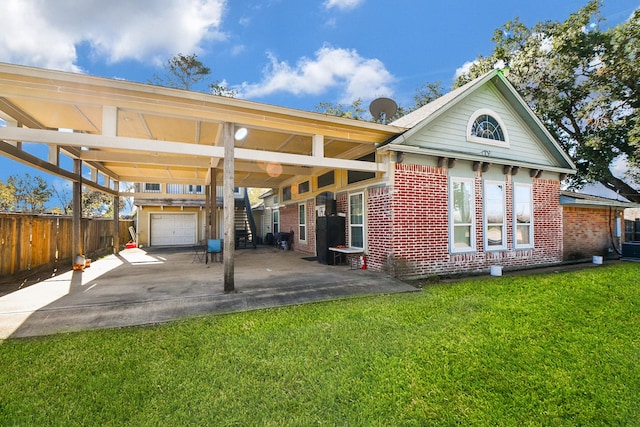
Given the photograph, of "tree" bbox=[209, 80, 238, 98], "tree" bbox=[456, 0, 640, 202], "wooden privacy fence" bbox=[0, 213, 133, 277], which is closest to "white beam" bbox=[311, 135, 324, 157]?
"wooden privacy fence" bbox=[0, 213, 133, 277]

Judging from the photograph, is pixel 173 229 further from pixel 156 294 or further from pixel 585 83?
pixel 585 83

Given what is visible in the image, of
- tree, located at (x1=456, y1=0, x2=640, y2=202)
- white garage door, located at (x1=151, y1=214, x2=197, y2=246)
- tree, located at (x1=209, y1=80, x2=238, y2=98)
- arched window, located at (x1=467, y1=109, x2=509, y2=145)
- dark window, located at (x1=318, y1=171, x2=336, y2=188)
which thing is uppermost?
tree, located at (x1=209, y1=80, x2=238, y2=98)

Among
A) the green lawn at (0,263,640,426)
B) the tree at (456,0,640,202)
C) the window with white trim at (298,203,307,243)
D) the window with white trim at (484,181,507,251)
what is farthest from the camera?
the tree at (456,0,640,202)

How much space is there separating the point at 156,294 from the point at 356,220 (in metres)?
5.68

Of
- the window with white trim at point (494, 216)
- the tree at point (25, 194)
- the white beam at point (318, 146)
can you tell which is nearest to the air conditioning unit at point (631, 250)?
the window with white trim at point (494, 216)

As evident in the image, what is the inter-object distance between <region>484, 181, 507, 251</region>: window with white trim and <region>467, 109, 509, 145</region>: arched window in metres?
1.41

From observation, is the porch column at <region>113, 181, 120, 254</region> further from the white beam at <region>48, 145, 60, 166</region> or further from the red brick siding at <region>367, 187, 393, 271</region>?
the red brick siding at <region>367, 187, 393, 271</region>

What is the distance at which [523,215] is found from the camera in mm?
8906

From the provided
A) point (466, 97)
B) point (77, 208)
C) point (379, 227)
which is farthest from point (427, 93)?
point (77, 208)

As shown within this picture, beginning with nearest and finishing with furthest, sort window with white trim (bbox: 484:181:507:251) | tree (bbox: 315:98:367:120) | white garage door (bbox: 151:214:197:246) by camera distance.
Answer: window with white trim (bbox: 484:181:507:251) < white garage door (bbox: 151:214:197:246) < tree (bbox: 315:98:367:120)

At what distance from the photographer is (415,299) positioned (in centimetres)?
538

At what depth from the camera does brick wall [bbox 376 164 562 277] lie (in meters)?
7.01

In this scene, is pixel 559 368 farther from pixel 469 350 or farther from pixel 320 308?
pixel 320 308

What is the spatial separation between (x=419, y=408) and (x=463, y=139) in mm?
7746
